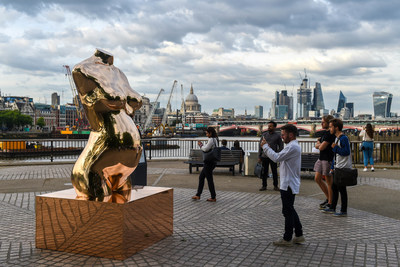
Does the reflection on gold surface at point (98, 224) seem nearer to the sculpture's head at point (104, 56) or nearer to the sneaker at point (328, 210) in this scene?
the sculpture's head at point (104, 56)

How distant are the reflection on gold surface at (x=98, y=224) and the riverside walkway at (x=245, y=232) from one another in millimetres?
125

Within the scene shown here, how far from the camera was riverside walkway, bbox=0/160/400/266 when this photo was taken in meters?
4.57

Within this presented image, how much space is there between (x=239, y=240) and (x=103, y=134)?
246 cm

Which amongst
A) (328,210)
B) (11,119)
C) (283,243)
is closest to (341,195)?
(328,210)

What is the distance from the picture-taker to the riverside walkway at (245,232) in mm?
4574

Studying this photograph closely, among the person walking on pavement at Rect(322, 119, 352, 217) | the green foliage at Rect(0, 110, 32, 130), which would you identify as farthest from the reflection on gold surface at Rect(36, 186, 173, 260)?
the green foliage at Rect(0, 110, 32, 130)

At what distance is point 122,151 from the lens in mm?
4773

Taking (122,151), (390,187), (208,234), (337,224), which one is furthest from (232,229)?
(390,187)

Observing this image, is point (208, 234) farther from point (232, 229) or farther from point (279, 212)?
point (279, 212)

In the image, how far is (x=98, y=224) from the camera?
4527mm

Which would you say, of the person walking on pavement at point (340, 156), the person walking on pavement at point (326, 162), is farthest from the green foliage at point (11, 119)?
the person walking on pavement at point (340, 156)

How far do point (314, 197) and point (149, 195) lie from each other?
5.18m

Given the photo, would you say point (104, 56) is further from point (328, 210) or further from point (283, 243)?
point (328, 210)

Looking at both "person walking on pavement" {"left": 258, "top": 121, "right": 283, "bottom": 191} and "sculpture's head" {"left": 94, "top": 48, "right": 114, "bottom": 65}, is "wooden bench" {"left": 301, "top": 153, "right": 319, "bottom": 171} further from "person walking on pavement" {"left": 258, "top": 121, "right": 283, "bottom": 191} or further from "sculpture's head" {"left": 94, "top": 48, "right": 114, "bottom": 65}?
"sculpture's head" {"left": 94, "top": 48, "right": 114, "bottom": 65}
